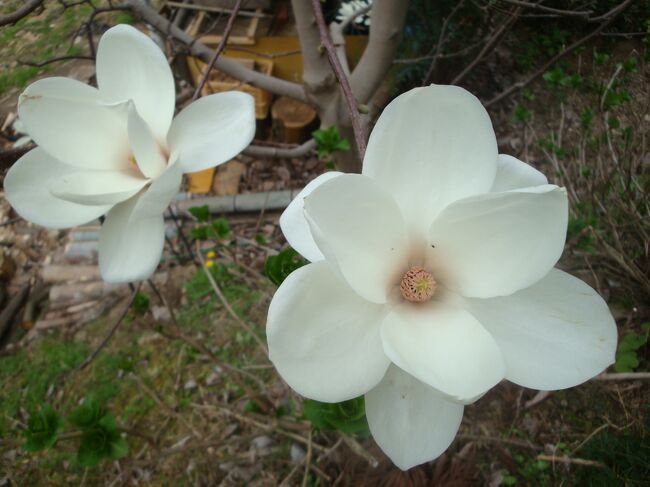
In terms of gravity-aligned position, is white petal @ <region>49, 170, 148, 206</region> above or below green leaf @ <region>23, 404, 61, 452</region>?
above

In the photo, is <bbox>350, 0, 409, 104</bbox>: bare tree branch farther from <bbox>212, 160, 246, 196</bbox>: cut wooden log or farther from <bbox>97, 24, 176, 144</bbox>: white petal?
<bbox>212, 160, 246, 196</bbox>: cut wooden log

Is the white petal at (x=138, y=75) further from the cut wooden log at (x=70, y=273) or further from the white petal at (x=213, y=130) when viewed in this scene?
the cut wooden log at (x=70, y=273)

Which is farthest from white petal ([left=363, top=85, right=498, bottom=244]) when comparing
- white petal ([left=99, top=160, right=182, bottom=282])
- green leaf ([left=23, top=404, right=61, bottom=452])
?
green leaf ([left=23, top=404, right=61, bottom=452])

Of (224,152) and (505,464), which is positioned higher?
(224,152)

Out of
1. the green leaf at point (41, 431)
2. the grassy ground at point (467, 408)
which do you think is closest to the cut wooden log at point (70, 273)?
the grassy ground at point (467, 408)

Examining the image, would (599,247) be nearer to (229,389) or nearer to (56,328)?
(229,389)

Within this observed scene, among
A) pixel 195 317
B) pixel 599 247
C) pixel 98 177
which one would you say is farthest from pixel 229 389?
pixel 599 247

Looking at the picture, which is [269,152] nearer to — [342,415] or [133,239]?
[133,239]

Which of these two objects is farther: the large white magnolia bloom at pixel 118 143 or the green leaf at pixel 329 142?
the green leaf at pixel 329 142
